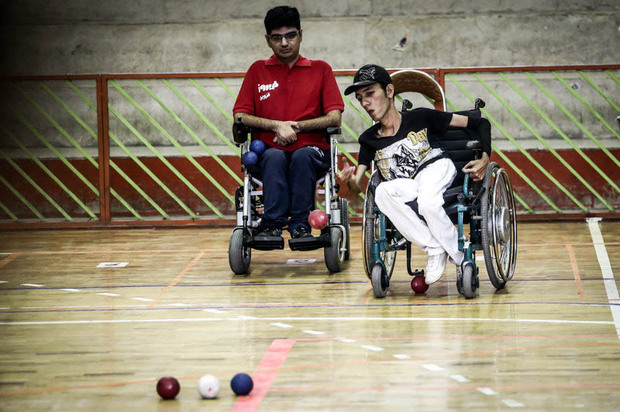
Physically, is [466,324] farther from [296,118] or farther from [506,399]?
[296,118]

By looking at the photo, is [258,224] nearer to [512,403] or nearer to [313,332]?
[313,332]

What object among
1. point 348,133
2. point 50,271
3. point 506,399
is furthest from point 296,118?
point 348,133

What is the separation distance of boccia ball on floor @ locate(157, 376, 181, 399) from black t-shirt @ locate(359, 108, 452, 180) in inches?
78.3

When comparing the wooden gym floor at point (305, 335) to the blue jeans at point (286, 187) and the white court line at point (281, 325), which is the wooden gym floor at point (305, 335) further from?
the blue jeans at point (286, 187)

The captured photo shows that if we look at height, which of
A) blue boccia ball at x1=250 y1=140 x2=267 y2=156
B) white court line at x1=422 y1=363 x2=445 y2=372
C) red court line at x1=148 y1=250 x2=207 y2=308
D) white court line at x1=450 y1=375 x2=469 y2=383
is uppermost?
blue boccia ball at x1=250 y1=140 x2=267 y2=156

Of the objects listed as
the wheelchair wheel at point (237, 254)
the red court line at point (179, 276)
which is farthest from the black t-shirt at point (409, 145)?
the red court line at point (179, 276)

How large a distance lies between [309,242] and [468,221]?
3.01 feet

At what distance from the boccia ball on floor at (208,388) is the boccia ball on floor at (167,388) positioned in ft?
0.25

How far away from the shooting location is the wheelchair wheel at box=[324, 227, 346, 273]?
5367 mm

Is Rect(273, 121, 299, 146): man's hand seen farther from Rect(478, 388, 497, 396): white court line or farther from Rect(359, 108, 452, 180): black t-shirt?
Rect(478, 388, 497, 396): white court line

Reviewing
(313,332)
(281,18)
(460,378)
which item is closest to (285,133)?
(281,18)

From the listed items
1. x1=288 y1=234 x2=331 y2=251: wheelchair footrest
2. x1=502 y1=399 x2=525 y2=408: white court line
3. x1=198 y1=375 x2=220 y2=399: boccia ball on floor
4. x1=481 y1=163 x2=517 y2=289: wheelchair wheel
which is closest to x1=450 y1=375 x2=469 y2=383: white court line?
x1=502 y1=399 x2=525 y2=408: white court line

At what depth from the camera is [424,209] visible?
449cm

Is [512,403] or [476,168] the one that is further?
[476,168]
